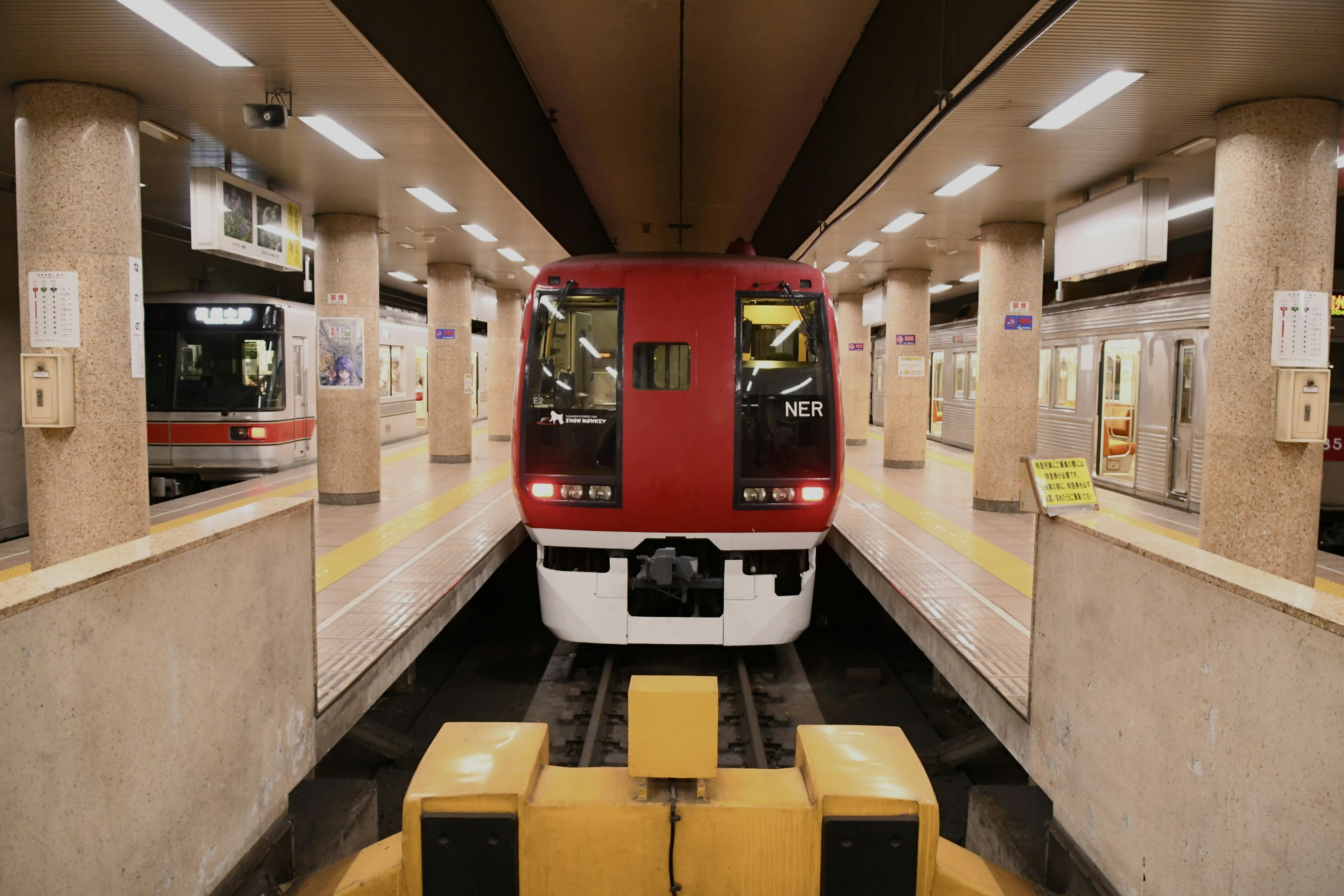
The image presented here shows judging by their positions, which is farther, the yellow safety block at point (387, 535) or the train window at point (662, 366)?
the yellow safety block at point (387, 535)

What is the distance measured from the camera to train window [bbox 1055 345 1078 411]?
1080 centimetres

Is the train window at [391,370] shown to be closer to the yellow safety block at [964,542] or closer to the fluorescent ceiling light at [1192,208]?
the yellow safety block at [964,542]

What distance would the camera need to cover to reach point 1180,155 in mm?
5789

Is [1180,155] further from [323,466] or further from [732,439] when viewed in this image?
[323,466]

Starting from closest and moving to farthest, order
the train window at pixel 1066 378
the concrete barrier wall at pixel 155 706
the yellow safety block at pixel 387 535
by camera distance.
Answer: the concrete barrier wall at pixel 155 706 < the yellow safety block at pixel 387 535 < the train window at pixel 1066 378

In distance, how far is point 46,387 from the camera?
4438 millimetres

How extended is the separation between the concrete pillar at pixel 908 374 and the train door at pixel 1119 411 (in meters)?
2.63

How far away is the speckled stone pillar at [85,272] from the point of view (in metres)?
4.48

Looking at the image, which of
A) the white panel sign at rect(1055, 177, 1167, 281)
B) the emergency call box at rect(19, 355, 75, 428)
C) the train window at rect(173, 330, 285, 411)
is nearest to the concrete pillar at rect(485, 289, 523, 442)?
the train window at rect(173, 330, 285, 411)

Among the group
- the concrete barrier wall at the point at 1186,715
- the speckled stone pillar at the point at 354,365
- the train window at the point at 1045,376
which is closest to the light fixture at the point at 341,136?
the speckled stone pillar at the point at 354,365

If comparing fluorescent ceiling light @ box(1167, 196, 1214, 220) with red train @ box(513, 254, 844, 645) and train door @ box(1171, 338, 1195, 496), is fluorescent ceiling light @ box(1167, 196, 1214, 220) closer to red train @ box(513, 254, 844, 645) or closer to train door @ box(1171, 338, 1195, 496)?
train door @ box(1171, 338, 1195, 496)

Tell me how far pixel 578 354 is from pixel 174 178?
4022 mm

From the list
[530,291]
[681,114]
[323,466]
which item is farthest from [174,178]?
[681,114]

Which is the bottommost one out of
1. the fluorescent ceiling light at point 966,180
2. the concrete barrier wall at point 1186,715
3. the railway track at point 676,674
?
the railway track at point 676,674
